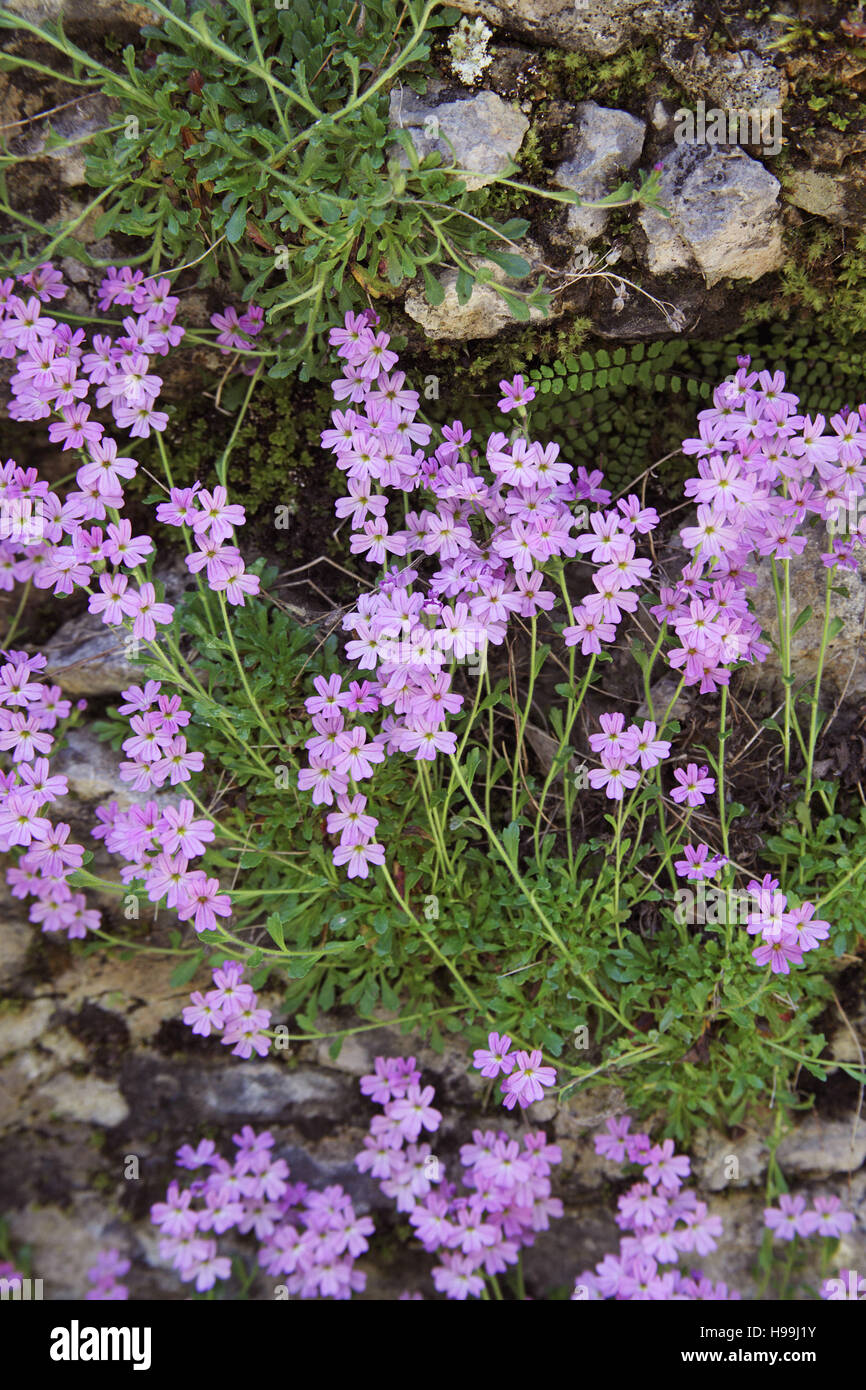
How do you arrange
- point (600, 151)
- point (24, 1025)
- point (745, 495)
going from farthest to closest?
point (24, 1025), point (600, 151), point (745, 495)

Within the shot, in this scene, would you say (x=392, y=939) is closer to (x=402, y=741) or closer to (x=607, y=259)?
(x=402, y=741)

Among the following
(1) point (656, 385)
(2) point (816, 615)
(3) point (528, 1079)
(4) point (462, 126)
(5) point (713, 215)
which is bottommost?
(3) point (528, 1079)

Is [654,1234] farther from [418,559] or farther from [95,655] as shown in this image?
[95,655]

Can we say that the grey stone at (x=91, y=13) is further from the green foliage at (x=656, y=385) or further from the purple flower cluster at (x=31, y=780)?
the purple flower cluster at (x=31, y=780)

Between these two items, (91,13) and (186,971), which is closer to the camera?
(91,13)

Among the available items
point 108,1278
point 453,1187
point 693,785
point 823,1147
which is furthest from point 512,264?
point 108,1278

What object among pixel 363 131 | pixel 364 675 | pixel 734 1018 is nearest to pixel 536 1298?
pixel 734 1018
